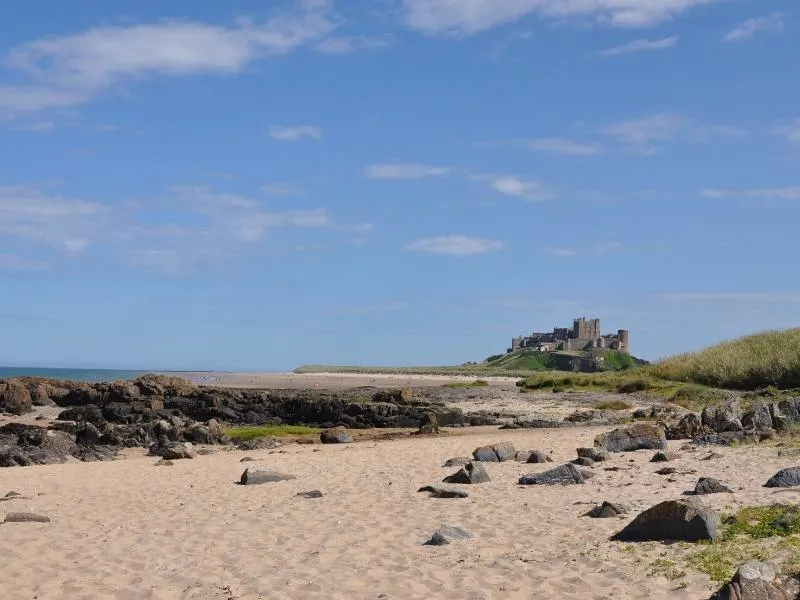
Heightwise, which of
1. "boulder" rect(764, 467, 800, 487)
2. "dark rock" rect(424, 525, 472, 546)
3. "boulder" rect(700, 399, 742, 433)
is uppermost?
"boulder" rect(700, 399, 742, 433)

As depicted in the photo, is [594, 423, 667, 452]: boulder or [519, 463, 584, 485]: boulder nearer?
[519, 463, 584, 485]: boulder

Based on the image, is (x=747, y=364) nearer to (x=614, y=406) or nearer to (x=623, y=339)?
(x=614, y=406)

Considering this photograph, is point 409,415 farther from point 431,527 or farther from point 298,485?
point 431,527

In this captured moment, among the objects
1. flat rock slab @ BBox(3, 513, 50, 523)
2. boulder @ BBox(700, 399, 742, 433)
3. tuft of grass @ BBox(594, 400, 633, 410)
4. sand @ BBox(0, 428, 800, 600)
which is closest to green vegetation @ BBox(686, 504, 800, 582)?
sand @ BBox(0, 428, 800, 600)

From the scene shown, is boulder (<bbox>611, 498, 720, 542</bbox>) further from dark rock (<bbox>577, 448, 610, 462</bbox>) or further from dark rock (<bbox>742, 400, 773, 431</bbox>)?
dark rock (<bbox>742, 400, 773, 431</bbox>)

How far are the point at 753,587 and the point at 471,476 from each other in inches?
340

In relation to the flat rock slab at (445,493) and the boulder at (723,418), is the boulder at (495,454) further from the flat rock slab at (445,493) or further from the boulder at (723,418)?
the boulder at (723,418)

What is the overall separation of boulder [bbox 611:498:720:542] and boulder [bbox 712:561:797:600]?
268 cm

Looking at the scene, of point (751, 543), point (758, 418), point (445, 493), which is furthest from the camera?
point (758, 418)

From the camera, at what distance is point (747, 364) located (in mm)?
43219

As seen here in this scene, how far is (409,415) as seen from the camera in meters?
37.0

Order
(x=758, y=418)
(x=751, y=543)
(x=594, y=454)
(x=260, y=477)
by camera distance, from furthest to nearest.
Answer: (x=758, y=418)
(x=594, y=454)
(x=260, y=477)
(x=751, y=543)

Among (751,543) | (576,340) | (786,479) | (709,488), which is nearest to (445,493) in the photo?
(709,488)

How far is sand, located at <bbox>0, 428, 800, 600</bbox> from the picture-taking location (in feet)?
30.9
